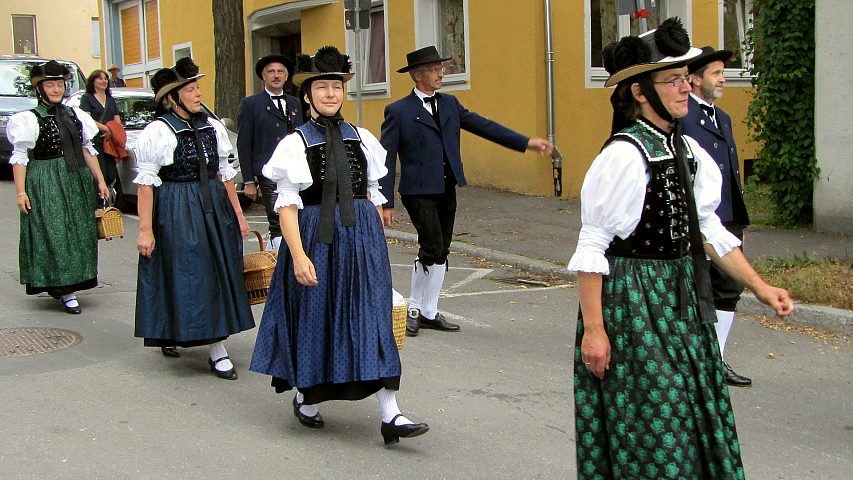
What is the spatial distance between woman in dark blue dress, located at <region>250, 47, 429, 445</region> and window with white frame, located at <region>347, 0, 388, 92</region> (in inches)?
513

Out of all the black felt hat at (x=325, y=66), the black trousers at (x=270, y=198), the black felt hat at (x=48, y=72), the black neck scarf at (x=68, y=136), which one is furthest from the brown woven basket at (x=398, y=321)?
the black felt hat at (x=48, y=72)

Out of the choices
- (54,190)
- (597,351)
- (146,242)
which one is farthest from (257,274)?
(597,351)

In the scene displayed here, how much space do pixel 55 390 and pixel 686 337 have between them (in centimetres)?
405

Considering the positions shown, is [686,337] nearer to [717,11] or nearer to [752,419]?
[752,419]

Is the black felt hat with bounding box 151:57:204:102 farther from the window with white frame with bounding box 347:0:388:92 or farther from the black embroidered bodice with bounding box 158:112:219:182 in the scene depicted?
the window with white frame with bounding box 347:0:388:92

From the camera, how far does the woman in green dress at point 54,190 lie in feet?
26.6

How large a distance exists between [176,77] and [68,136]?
223 cm

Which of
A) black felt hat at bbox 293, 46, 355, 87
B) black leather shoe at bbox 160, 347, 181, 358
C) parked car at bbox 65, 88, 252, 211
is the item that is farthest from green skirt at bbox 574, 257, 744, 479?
parked car at bbox 65, 88, 252, 211

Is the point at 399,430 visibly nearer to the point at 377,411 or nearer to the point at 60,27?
the point at 377,411

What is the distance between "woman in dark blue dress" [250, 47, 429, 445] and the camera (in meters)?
4.94

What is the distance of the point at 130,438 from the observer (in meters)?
5.22

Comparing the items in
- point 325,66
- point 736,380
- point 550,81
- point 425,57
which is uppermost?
point 550,81

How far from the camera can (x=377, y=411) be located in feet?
18.6

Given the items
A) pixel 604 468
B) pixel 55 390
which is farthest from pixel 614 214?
pixel 55 390
